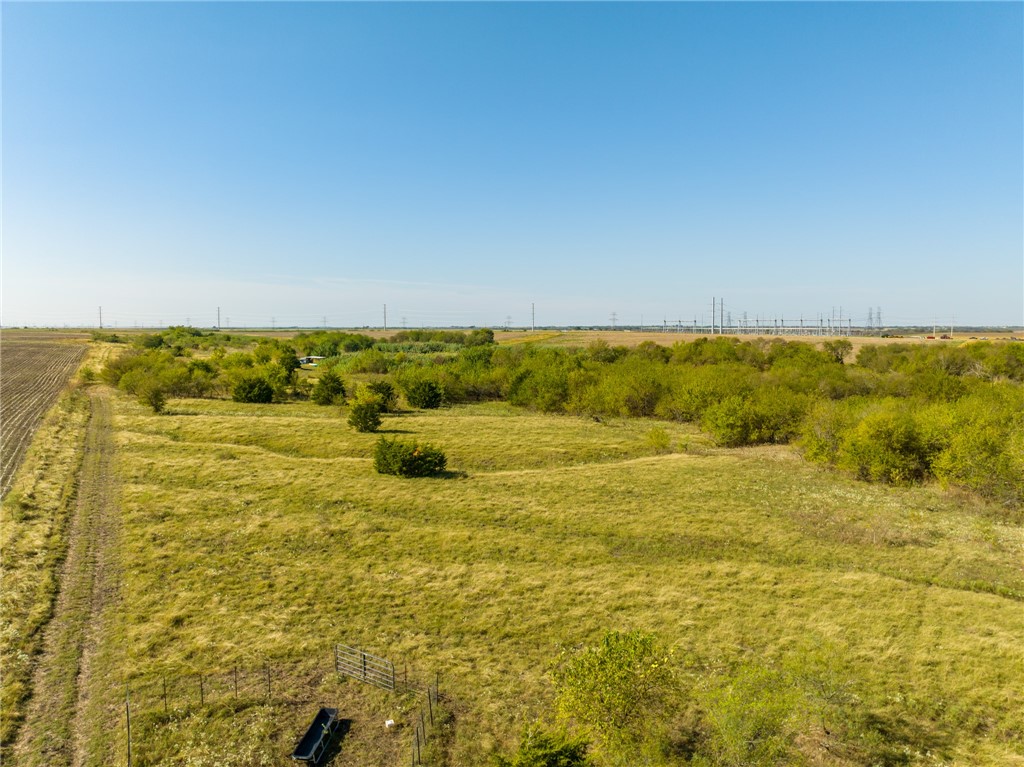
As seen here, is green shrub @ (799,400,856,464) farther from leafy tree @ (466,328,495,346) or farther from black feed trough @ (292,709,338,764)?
leafy tree @ (466,328,495,346)

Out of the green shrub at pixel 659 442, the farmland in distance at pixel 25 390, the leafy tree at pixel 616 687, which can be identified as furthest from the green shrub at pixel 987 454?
the farmland in distance at pixel 25 390

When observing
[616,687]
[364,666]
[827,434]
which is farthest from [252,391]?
[616,687]

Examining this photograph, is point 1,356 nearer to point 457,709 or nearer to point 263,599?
point 263,599

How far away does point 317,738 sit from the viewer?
12.7 metres

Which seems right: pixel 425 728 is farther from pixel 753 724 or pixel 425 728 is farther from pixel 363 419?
pixel 363 419

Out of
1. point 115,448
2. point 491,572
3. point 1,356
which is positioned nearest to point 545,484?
point 491,572

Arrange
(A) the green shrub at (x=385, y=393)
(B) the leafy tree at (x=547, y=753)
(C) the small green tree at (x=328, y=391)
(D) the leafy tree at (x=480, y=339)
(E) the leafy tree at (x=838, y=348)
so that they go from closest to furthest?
(B) the leafy tree at (x=547, y=753) → (A) the green shrub at (x=385, y=393) → (C) the small green tree at (x=328, y=391) → (E) the leafy tree at (x=838, y=348) → (D) the leafy tree at (x=480, y=339)

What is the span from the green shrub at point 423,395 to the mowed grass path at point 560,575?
29.0 metres

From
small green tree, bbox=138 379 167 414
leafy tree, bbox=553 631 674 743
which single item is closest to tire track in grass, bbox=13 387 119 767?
leafy tree, bbox=553 631 674 743

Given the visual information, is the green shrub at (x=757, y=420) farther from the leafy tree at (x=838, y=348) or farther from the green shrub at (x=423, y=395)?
the leafy tree at (x=838, y=348)

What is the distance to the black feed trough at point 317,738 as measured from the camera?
1212 centimetres

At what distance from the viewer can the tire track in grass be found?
1255 cm

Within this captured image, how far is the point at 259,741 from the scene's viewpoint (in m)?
12.8

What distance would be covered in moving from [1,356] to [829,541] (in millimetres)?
161648
